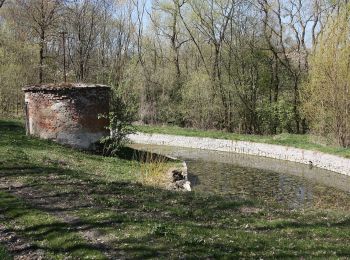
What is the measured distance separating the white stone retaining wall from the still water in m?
0.65

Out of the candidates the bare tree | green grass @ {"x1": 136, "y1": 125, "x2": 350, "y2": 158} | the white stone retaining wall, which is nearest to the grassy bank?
the white stone retaining wall

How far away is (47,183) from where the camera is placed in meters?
13.3

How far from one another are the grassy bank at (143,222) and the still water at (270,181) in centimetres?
547

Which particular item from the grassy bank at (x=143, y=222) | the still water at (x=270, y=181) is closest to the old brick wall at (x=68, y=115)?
the still water at (x=270, y=181)

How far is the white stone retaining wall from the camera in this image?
2666 cm

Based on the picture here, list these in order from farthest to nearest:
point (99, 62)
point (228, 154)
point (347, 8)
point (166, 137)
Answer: point (99, 62), point (166, 137), point (228, 154), point (347, 8)

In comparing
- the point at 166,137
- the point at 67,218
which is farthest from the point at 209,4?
the point at 67,218

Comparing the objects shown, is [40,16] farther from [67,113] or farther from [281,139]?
[281,139]

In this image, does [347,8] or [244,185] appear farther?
[347,8]

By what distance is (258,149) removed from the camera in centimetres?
3434

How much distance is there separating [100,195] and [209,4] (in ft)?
118

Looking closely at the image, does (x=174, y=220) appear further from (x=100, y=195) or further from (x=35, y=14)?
(x=35, y=14)

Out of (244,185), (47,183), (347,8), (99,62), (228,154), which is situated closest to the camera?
(47,183)

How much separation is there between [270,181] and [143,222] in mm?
15128
